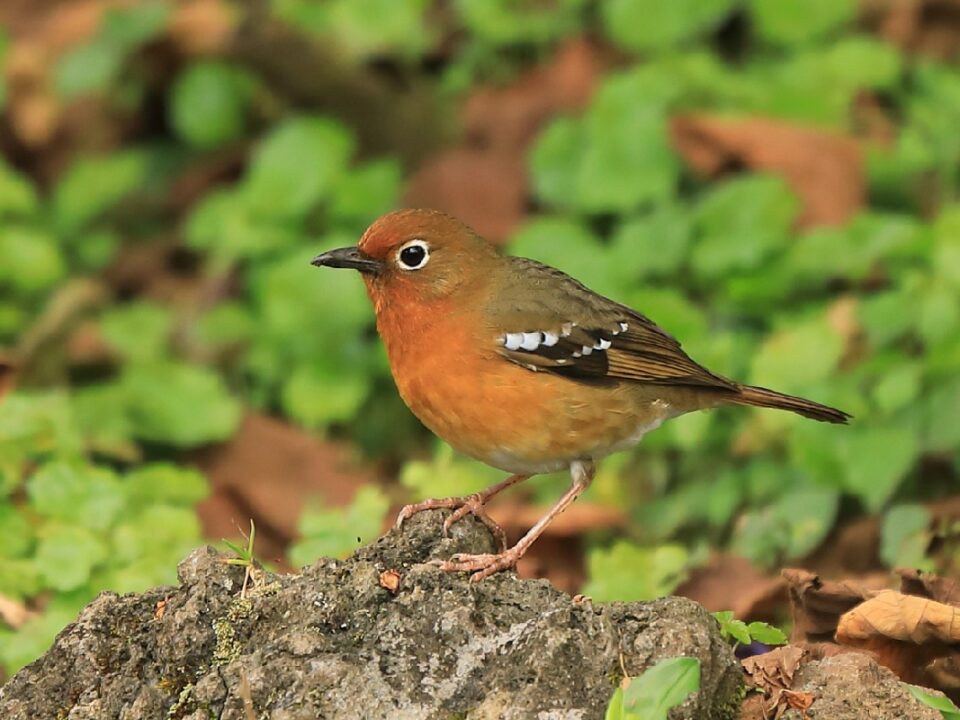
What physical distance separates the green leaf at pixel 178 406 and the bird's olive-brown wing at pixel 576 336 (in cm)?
238

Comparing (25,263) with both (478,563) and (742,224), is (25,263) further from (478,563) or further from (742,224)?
(478,563)

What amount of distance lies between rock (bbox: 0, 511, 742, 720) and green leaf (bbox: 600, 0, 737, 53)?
5.74 metres

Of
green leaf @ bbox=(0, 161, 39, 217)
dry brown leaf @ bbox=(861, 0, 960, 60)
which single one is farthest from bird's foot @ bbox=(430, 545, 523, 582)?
dry brown leaf @ bbox=(861, 0, 960, 60)

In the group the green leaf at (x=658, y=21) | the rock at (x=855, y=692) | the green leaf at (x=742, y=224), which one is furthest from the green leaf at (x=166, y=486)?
the green leaf at (x=658, y=21)

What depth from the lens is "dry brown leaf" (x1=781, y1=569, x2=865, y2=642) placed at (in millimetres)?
4352

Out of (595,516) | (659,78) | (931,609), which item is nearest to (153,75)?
(659,78)

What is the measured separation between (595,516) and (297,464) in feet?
5.02

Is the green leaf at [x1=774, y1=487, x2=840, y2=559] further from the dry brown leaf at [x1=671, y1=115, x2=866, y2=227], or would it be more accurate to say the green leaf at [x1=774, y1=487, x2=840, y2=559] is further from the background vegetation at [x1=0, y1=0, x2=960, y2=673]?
the dry brown leaf at [x1=671, y1=115, x2=866, y2=227]

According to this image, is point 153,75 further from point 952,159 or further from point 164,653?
point 164,653

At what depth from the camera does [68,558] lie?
5168mm

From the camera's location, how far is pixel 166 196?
9852 millimetres

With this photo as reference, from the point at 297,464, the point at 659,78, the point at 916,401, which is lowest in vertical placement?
the point at 297,464

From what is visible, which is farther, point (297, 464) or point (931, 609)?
point (297, 464)

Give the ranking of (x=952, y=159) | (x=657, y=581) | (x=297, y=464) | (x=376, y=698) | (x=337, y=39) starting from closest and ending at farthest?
(x=376, y=698) → (x=657, y=581) → (x=297, y=464) → (x=952, y=159) → (x=337, y=39)
